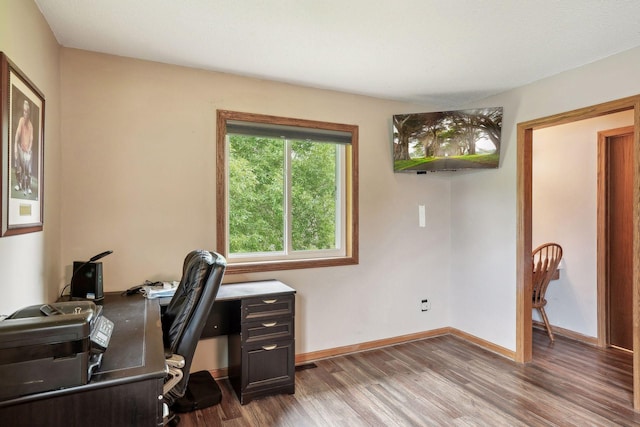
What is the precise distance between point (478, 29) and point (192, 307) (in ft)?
7.60

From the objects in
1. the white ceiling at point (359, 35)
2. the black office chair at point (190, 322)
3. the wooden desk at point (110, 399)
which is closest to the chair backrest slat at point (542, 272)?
the white ceiling at point (359, 35)

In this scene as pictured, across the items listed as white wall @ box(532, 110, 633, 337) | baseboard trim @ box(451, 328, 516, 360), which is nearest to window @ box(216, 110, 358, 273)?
baseboard trim @ box(451, 328, 516, 360)

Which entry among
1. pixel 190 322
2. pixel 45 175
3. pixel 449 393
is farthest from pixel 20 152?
pixel 449 393

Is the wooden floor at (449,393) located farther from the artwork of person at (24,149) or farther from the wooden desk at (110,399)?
the artwork of person at (24,149)

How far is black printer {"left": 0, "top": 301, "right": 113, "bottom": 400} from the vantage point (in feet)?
3.58

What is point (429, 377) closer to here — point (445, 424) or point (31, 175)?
point (445, 424)

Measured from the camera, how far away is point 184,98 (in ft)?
9.23

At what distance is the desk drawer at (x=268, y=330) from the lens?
2.55 m

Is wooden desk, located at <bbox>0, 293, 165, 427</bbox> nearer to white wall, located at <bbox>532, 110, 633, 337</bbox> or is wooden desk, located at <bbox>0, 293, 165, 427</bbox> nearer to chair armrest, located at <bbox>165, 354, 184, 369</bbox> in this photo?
chair armrest, located at <bbox>165, 354, 184, 369</bbox>

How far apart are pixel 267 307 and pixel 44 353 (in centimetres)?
159

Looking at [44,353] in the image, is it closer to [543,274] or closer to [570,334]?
[543,274]

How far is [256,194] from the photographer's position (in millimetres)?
3176

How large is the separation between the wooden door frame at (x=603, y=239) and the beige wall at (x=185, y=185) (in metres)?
1.82

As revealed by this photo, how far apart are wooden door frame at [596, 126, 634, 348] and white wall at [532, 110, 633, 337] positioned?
5cm
